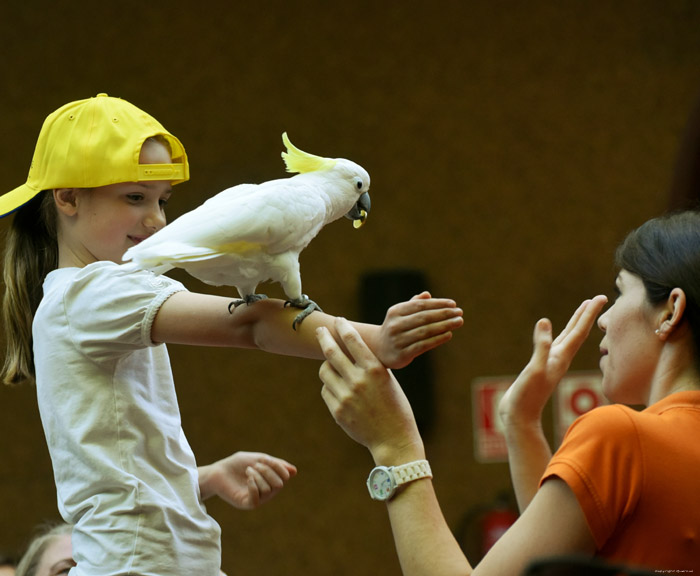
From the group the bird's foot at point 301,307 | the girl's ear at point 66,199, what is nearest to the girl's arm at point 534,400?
the bird's foot at point 301,307

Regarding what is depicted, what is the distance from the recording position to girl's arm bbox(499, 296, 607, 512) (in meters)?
1.25

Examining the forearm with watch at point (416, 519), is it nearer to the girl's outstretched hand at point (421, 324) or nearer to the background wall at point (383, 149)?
the girl's outstretched hand at point (421, 324)

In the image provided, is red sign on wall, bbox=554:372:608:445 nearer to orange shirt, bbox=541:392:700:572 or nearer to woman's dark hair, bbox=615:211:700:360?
woman's dark hair, bbox=615:211:700:360

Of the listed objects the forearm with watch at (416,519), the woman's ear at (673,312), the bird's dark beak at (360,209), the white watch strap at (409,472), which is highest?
the bird's dark beak at (360,209)

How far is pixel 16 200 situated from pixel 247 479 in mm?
584

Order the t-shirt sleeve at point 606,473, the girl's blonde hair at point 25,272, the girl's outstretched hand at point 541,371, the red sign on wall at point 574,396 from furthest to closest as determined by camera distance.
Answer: the red sign on wall at point 574,396, the girl's blonde hair at point 25,272, the girl's outstretched hand at point 541,371, the t-shirt sleeve at point 606,473

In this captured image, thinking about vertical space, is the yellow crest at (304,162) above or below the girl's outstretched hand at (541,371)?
above

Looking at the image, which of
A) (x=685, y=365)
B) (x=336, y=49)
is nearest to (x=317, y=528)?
(x=336, y=49)

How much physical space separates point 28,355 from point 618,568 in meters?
1.05

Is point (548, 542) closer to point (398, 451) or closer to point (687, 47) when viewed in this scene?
point (398, 451)

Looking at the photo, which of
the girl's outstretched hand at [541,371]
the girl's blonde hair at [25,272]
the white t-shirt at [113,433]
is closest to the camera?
the white t-shirt at [113,433]

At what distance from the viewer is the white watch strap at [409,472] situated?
1.07 metres

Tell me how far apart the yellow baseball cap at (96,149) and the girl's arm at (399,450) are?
0.38 meters

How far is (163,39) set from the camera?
3836 millimetres
